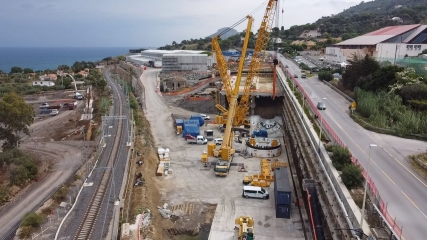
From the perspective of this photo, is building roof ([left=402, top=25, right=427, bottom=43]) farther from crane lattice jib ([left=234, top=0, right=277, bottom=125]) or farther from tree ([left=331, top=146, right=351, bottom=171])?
tree ([left=331, top=146, right=351, bottom=171])

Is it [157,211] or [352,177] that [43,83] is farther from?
[352,177]

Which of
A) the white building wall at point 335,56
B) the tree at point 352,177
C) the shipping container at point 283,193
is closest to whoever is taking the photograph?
the tree at point 352,177

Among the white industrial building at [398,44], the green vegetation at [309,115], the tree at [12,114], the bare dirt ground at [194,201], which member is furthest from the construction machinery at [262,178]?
the white industrial building at [398,44]

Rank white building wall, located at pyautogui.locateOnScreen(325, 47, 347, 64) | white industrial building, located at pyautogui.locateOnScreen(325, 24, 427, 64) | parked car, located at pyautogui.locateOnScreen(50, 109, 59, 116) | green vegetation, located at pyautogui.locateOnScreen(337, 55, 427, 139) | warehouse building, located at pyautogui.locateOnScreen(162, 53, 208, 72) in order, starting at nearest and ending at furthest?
green vegetation, located at pyautogui.locateOnScreen(337, 55, 427, 139) < parked car, located at pyautogui.locateOnScreen(50, 109, 59, 116) < white industrial building, located at pyautogui.locateOnScreen(325, 24, 427, 64) < white building wall, located at pyautogui.locateOnScreen(325, 47, 347, 64) < warehouse building, located at pyautogui.locateOnScreen(162, 53, 208, 72)

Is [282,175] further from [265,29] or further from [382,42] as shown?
[382,42]

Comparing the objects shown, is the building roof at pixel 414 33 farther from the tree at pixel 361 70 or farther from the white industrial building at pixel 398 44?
the tree at pixel 361 70

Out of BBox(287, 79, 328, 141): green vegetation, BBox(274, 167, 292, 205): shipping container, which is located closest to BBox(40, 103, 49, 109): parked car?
BBox(287, 79, 328, 141): green vegetation
